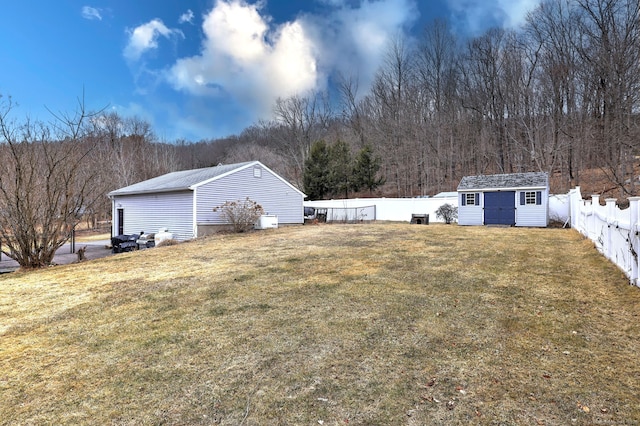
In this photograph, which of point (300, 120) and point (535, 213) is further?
point (300, 120)

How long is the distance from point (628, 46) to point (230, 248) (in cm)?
2124

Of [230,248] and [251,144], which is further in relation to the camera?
[251,144]

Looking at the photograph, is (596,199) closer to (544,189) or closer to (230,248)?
(544,189)

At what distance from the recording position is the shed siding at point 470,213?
1767 cm

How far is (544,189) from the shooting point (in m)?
16.1

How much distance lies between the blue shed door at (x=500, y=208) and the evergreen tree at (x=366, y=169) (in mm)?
13540

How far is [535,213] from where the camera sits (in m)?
16.2

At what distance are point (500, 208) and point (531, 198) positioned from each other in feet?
4.67

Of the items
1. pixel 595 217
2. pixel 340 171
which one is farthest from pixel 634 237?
pixel 340 171

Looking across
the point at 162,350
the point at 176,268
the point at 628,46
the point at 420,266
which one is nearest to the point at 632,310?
the point at 420,266

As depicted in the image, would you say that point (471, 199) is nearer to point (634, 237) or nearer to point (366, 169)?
point (366, 169)

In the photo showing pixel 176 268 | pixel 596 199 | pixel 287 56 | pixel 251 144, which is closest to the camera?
pixel 176 268

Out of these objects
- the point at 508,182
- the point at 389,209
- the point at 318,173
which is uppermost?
the point at 318,173

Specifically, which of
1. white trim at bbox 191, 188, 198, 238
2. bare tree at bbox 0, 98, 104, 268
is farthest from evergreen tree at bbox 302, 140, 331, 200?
bare tree at bbox 0, 98, 104, 268
